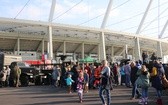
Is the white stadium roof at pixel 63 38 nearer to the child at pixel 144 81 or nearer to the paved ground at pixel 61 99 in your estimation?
the paved ground at pixel 61 99

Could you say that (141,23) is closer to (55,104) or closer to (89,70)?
(89,70)

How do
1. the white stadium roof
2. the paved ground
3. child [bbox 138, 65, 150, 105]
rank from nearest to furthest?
1. child [bbox 138, 65, 150, 105]
2. the paved ground
3. the white stadium roof

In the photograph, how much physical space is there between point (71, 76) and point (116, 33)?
40572mm

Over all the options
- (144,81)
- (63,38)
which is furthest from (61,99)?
(63,38)

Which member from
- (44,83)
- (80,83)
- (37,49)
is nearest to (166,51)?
(37,49)

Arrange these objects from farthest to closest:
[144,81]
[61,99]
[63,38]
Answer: [63,38]
[61,99]
[144,81]

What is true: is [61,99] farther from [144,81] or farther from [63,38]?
[63,38]

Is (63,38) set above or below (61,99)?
above

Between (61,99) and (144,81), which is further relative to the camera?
(61,99)

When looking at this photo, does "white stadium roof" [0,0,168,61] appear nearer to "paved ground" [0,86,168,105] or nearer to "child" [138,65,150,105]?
"paved ground" [0,86,168,105]

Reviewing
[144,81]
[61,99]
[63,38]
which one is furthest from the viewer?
[63,38]

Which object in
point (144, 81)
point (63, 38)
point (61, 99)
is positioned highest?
point (63, 38)

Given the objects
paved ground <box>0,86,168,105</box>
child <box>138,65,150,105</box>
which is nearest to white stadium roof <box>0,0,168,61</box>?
paved ground <box>0,86,168,105</box>

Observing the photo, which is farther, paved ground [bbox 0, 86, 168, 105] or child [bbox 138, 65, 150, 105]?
paved ground [bbox 0, 86, 168, 105]
